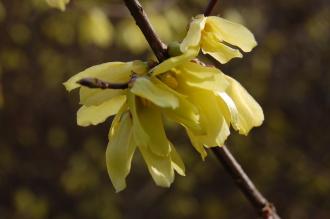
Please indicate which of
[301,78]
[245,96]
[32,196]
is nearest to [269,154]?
[301,78]

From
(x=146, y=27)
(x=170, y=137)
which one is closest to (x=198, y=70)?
(x=146, y=27)

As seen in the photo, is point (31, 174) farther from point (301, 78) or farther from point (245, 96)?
point (245, 96)

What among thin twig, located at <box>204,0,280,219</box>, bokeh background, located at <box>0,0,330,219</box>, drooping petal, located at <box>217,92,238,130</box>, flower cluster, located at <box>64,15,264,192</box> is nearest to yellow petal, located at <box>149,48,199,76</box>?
flower cluster, located at <box>64,15,264,192</box>

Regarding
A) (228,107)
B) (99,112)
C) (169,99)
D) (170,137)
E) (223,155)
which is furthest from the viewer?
(170,137)

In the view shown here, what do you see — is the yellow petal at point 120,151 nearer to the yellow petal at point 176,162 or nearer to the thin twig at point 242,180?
the yellow petal at point 176,162

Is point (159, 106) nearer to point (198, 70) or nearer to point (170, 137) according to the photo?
point (198, 70)

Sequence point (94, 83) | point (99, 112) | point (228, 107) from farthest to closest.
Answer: point (99, 112)
point (228, 107)
point (94, 83)
